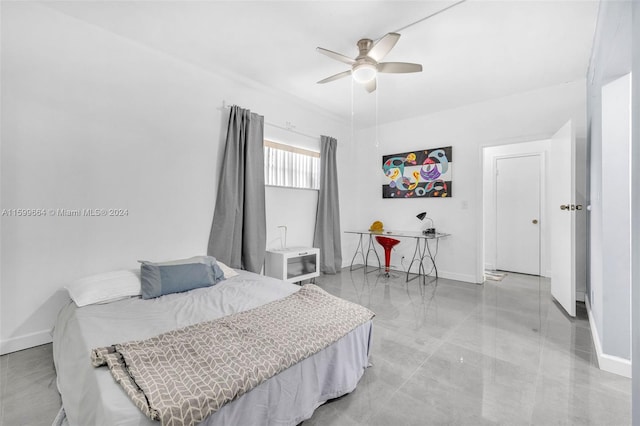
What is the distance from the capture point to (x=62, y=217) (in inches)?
95.7

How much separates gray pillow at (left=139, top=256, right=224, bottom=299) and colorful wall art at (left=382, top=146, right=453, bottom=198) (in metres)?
3.61

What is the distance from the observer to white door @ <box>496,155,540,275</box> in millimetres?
4875

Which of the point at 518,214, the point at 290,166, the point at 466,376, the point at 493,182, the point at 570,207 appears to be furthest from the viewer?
the point at 493,182

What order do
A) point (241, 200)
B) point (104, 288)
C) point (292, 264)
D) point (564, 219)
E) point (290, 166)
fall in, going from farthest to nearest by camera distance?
point (290, 166)
point (292, 264)
point (241, 200)
point (564, 219)
point (104, 288)

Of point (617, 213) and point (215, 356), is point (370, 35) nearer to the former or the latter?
point (617, 213)

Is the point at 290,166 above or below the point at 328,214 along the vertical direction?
above

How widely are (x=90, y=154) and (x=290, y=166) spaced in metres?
2.46

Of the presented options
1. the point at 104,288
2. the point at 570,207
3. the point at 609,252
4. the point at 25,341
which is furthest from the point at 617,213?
the point at 25,341

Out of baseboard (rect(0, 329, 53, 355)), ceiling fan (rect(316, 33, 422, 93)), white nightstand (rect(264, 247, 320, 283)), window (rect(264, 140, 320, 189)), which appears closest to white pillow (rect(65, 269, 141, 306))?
baseboard (rect(0, 329, 53, 355))

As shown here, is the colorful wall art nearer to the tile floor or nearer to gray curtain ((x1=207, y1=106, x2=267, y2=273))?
the tile floor

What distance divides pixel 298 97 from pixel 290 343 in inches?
144

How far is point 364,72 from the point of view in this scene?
8.63ft

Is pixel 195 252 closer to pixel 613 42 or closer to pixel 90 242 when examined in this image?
pixel 90 242

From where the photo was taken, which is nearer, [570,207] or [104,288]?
[104,288]
